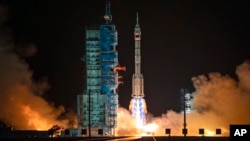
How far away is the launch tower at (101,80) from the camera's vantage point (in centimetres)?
10138

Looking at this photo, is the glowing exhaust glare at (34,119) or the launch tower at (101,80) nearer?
the glowing exhaust glare at (34,119)

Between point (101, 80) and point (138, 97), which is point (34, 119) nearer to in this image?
point (101, 80)

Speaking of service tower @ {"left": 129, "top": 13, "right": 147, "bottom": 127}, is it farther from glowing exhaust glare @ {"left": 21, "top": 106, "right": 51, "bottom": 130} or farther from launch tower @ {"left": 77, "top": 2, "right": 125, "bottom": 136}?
glowing exhaust glare @ {"left": 21, "top": 106, "right": 51, "bottom": 130}

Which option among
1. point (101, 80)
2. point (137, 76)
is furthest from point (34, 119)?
point (137, 76)

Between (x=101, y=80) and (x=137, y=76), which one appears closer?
(x=101, y=80)

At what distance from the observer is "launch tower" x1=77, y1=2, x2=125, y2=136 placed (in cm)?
10138

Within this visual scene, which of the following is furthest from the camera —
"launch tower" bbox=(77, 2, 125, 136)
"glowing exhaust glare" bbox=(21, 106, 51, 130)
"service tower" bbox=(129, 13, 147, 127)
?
"service tower" bbox=(129, 13, 147, 127)

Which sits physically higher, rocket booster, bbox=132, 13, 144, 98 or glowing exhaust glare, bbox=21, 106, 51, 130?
rocket booster, bbox=132, 13, 144, 98

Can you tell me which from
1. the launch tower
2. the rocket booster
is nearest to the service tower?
the rocket booster

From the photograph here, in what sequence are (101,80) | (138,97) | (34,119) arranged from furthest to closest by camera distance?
(138,97)
(101,80)
(34,119)

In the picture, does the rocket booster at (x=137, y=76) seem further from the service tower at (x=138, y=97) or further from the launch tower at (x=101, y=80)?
the launch tower at (x=101, y=80)

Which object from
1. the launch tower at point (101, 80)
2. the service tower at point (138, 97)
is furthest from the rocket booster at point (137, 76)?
the launch tower at point (101, 80)

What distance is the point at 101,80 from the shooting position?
101938 millimetres

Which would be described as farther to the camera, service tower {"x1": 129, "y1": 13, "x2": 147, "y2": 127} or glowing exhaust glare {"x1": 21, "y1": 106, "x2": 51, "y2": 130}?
service tower {"x1": 129, "y1": 13, "x2": 147, "y2": 127}
